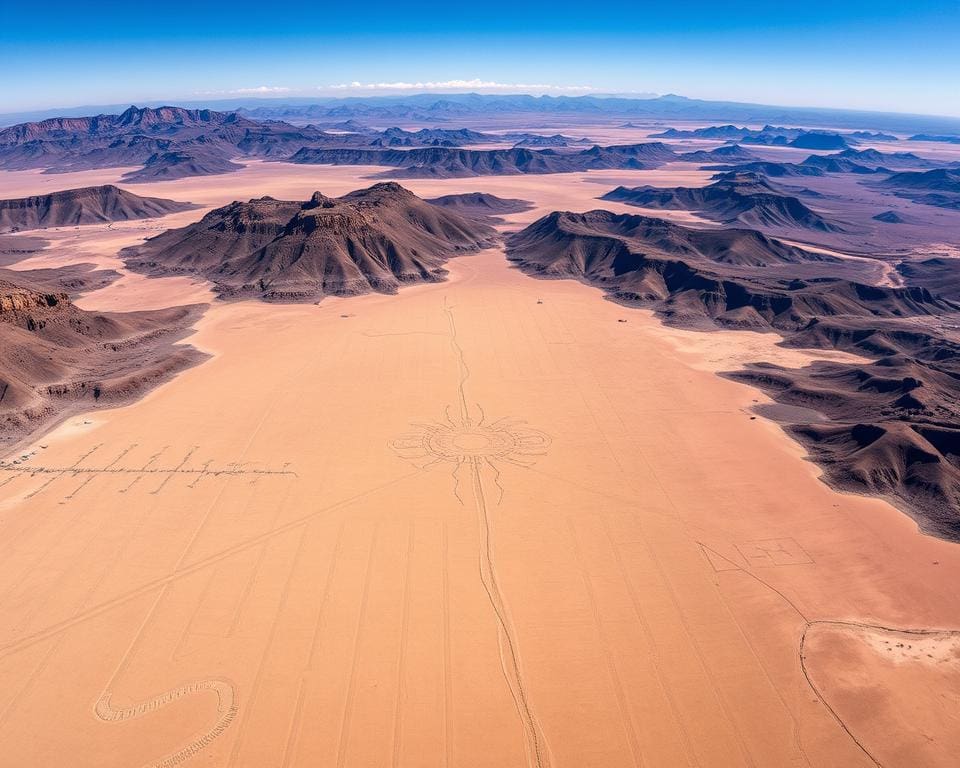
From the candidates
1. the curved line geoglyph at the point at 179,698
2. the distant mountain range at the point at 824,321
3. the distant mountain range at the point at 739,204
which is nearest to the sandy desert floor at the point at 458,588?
the curved line geoglyph at the point at 179,698

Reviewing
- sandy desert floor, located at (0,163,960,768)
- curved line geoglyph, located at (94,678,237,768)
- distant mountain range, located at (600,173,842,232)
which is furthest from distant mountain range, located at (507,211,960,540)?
curved line geoglyph, located at (94,678,237,768)

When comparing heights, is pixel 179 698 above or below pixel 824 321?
below

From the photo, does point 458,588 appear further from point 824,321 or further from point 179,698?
point 824,321

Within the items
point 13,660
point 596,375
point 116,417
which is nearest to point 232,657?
point 13,660

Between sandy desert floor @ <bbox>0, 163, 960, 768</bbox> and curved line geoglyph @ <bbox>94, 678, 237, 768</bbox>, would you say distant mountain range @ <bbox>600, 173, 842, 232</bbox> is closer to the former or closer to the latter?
sandy desert floor @ <bbox>0, 163, 960, 768</bbox>

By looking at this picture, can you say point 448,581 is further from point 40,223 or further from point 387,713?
point 40,223

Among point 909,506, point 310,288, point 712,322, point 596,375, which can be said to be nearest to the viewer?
point 909,506

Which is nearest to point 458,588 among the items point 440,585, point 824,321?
point 440,585

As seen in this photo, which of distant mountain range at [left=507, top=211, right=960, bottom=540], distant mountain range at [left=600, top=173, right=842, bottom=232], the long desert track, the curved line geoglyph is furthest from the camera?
distant mountain range at [left=600, top=173, right=842, bottom=232]
